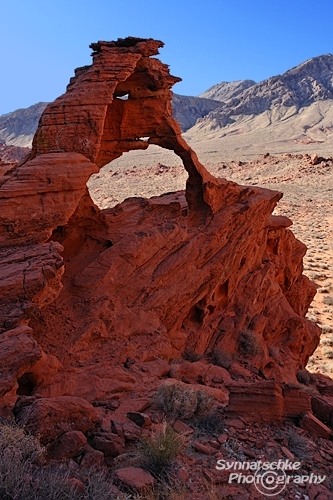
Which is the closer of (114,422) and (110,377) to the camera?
(114,422)

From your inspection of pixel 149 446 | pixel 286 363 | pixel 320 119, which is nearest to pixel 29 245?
pixel 149 446

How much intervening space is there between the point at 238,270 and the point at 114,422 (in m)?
6.71

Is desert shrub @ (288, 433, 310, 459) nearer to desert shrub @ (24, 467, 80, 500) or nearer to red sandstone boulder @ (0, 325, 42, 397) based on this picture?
desert shrub @ (24, 467, 80, 500)

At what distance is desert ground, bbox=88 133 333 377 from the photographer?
1967 cm

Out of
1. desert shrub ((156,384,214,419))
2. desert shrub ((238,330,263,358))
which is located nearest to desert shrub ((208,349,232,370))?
desert shrub ((238,330,263,358))

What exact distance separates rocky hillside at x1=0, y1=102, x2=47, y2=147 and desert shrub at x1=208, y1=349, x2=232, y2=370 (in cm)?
11371

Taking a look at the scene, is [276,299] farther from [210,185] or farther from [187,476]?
[187,476]

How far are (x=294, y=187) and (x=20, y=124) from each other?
4090 inches

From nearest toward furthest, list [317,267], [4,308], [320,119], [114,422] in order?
[114,422], [4,308], [317,267], [320,119]

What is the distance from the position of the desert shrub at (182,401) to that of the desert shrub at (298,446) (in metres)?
1.21

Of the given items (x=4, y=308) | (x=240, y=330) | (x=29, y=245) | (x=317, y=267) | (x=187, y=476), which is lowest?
(x=317, y=267)

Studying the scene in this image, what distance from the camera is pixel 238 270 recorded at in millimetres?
11711

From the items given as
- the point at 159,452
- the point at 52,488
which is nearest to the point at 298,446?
the point at 159,452

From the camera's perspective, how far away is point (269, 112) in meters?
115
